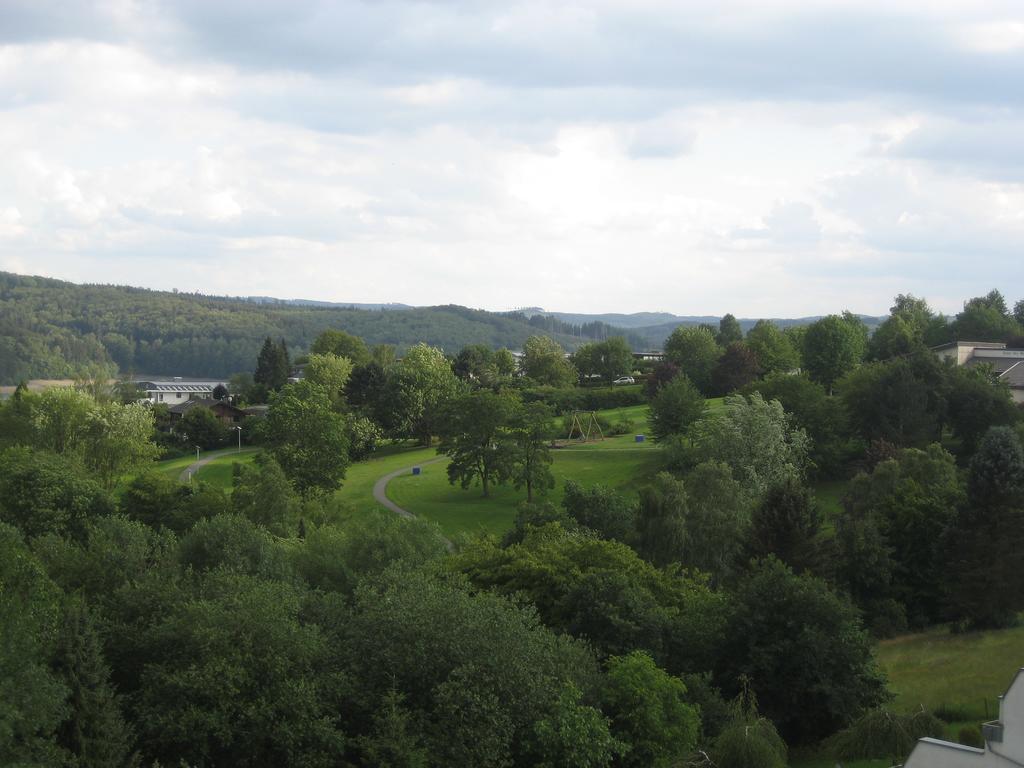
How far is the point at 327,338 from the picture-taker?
114500mm

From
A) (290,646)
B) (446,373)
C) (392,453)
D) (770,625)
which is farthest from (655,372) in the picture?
(290,646)

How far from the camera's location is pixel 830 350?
8594 centimetres

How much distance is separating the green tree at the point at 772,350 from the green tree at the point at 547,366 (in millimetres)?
19986

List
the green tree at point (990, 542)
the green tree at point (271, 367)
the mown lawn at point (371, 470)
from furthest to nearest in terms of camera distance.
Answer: the green tree at point (271, 367), the mown lawn at point (371, 470), the green tree at point (990, 542)

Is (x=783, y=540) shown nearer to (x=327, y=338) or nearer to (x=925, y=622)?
(x=925, y=622)

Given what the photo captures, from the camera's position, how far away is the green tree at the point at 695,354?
3499 inches

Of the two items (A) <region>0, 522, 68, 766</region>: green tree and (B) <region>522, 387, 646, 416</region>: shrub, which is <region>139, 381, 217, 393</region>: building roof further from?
(A) <region>0, 522, 68, 766</region>: green tree

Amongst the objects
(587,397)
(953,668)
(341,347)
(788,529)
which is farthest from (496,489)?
(341,347)

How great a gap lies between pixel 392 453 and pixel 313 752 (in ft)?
200

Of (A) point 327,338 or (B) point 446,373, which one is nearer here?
(B) point 446,373

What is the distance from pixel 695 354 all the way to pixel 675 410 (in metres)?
35.7

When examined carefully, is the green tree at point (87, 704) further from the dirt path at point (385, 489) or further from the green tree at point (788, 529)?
the dirt path at point (385, 489)

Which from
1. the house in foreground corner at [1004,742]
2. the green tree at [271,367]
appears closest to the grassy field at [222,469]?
the green tree at [271,367]

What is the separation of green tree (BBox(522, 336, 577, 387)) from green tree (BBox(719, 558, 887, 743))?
255 ft
